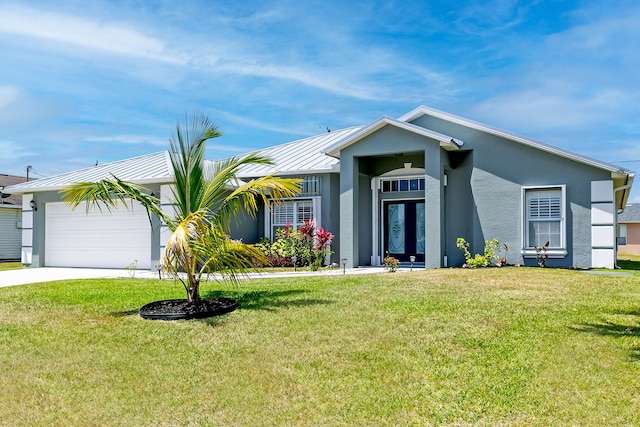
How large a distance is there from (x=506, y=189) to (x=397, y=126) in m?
3.74

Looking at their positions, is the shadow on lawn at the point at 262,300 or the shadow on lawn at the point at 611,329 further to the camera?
the shadow on lawn at the point at 262,300

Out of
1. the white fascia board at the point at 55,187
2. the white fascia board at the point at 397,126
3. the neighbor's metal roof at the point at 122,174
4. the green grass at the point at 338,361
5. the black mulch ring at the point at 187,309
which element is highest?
the white fascia board at the point at 397,126

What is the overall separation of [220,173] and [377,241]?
9.04 meters

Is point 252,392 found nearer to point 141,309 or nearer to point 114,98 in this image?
point 141,309

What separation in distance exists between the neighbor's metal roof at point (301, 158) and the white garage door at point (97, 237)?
423 cm

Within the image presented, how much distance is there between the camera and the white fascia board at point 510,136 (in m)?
14.1

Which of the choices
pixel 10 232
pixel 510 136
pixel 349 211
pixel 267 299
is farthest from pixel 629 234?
pixel 10 232

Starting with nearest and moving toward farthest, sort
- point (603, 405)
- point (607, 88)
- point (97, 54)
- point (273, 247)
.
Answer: point (603, 405), point (97, 54), point (273, 247), point (607, 88)

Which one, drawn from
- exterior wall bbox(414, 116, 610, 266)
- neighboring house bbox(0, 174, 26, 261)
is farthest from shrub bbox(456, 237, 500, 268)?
neighboring house bbox(0, 174, 26, 261)

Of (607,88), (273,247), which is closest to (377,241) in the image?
(273,247)

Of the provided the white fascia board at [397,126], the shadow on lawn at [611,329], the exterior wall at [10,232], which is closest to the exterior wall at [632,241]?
the white fascia board at [397,126]

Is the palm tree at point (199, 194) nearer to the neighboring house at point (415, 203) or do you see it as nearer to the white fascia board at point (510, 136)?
the neighboring house at point (415, 203)

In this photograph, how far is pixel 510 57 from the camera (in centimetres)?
1672

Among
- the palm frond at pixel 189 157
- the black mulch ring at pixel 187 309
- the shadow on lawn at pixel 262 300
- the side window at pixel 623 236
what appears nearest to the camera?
the black mulch ring at pixel 187 309
